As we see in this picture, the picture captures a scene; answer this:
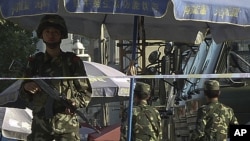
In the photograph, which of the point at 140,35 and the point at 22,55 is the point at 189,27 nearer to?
the point at 140,35

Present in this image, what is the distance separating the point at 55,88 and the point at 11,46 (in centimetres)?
789

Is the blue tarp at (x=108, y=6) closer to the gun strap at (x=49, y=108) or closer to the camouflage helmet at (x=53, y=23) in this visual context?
the camouflage helmet at (x=53, y=23)

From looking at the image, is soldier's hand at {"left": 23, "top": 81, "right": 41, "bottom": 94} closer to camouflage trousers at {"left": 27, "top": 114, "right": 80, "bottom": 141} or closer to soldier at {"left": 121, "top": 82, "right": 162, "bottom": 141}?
camouflage trousers at {"left": 27, "top": 114, "right": 80, "bottom": 141}

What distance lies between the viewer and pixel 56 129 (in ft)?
19.6

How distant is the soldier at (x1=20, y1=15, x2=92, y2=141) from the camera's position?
5996mm

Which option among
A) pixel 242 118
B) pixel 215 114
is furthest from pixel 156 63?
pixel 215 114

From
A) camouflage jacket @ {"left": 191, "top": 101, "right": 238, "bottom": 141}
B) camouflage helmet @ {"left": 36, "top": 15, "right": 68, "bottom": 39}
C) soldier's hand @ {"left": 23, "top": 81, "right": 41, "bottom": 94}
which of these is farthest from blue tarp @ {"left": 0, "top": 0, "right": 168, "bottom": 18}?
camouflage jacket @ {"left": 191, "top": 101, "right": 238, "bottom": 141}

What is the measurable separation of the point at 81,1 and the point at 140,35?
250 centimetres

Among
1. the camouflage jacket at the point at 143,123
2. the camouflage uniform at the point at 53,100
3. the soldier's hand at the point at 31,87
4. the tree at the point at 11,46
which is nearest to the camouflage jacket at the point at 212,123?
the camouflage jacket at the point at 143,123

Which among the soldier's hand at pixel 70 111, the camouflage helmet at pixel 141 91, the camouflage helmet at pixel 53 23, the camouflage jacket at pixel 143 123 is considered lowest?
the camouflage jacket at pixel 143 123

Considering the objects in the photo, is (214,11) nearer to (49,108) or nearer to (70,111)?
(70,111)

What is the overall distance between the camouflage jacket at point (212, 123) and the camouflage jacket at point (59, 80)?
1947 millimetres

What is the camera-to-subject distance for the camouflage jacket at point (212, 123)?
25.0ft

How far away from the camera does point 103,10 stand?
19.9 feet
